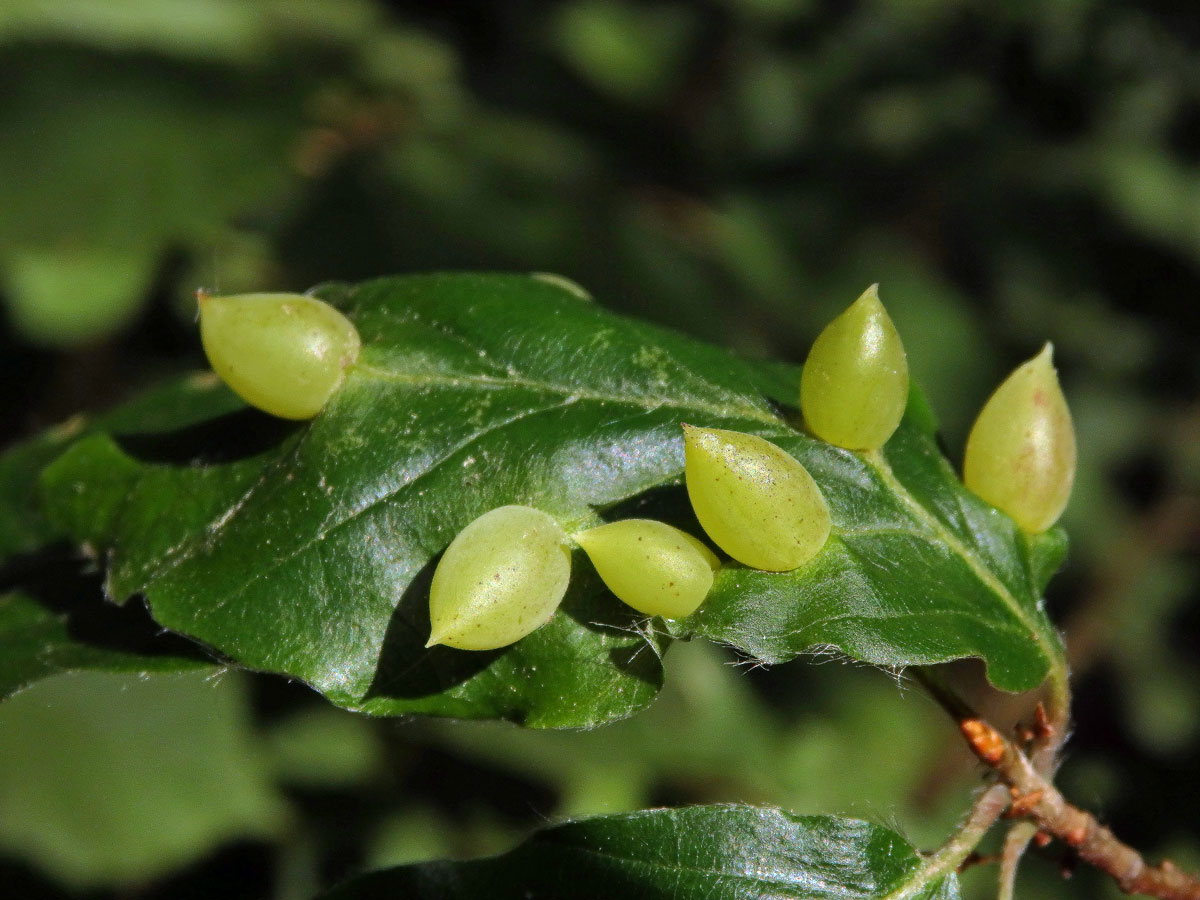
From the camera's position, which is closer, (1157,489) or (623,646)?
(623,646)

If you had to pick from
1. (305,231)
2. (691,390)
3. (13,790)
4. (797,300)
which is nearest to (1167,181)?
(797,300)

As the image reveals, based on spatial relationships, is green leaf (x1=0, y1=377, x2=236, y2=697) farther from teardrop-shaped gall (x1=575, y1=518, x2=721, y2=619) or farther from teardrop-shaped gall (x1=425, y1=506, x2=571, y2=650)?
teardrop-shaped gall (x1=575, y1=518, x2=721, y2=619)

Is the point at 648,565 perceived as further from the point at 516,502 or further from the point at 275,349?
the point at 275,349

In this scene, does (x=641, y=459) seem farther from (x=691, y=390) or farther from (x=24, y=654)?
(x=24, y=654)

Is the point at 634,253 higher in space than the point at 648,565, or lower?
lower

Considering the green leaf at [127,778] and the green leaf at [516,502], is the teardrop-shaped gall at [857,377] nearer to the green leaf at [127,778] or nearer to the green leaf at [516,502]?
the green leaf at [516,502]

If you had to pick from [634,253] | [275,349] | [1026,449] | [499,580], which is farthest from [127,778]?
→ [1026,449]

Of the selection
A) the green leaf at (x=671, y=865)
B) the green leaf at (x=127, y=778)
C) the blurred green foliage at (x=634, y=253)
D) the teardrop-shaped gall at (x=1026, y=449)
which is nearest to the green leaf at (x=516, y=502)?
the teardrop-shaped gall at (x=1026, y=449)
